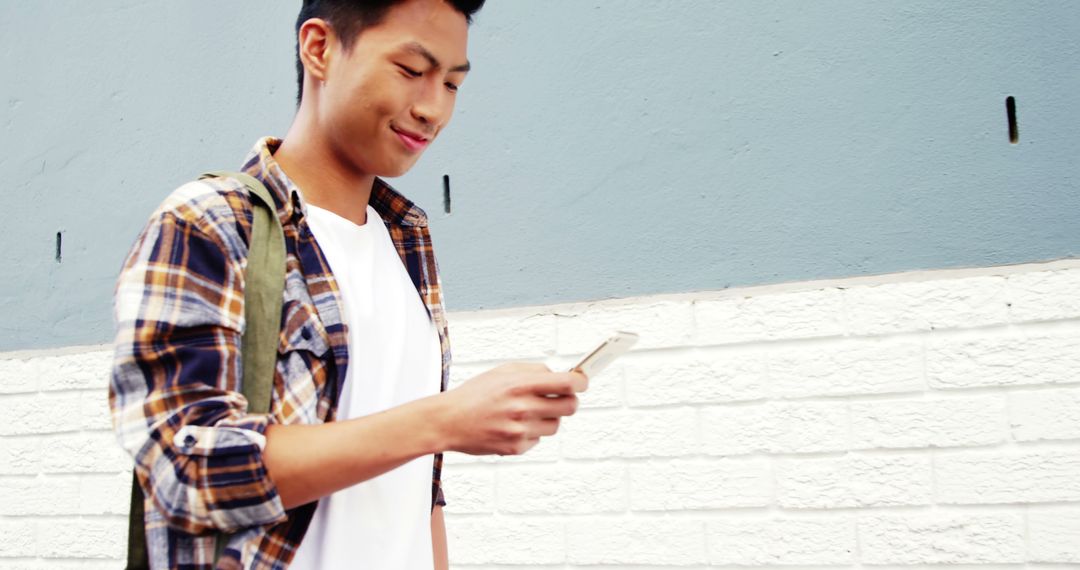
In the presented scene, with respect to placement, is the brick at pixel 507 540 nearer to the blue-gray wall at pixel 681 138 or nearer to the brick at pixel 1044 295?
the blue-gray wall at pixel 681 138

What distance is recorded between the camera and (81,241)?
2.72 metres

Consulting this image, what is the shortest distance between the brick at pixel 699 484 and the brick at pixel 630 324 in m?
0.28

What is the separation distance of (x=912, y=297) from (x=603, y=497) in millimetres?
831

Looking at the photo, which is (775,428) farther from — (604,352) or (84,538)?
(84,538)

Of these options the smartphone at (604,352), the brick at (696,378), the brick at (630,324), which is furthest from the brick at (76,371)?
the smartphone at (604,352)

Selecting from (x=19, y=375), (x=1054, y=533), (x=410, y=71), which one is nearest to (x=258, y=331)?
(x=410, y=71)

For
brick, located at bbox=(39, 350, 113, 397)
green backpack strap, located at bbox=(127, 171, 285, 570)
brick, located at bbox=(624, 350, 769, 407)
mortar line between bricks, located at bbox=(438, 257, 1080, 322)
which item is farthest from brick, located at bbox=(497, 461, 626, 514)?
green backpack strap, located at bbox=(127, 171, 285, 570)

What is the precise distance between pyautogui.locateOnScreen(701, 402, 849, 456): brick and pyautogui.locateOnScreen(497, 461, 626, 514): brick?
0.78ft

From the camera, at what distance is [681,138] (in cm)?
220

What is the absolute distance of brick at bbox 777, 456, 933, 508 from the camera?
1975 mm

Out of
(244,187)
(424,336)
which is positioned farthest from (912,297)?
(244,187)

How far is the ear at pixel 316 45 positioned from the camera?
1157mm

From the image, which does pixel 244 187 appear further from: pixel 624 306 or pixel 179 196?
pixel 624 306

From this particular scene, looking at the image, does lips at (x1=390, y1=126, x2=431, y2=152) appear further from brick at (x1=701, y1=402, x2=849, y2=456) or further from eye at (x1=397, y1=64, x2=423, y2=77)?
brick at (x1=701, y1=402, x2=849, y2=456)
